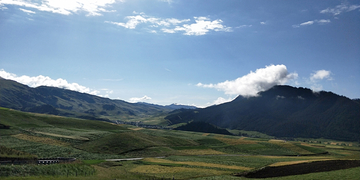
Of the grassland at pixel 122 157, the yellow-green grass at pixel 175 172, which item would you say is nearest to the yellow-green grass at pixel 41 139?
the grassland at pixel 122 157

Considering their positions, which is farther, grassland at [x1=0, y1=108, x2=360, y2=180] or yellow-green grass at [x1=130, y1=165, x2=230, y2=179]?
yellow-green grass at [x1=130, y1=165, x2=230, y2=179]

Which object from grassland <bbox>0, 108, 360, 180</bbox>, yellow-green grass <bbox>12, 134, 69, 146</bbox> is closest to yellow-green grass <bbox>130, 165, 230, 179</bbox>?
grassland <bbox>0, 108, 360, 180</bbox>

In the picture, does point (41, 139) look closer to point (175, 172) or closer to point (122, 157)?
point (122, 157)

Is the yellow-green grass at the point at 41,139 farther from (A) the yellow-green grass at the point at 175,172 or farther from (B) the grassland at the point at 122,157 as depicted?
(A) the yellow-green grass at the point at 175,172

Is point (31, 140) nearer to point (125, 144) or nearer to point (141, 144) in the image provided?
point (125, 144)

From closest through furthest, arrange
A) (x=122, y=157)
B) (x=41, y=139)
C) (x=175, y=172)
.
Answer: (x=175, y=172), (x=122, y=157), (x=41, y=139)

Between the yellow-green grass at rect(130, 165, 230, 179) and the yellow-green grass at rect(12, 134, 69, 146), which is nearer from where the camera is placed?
the yellow-green grass at rect(130, 165, 230, 179)

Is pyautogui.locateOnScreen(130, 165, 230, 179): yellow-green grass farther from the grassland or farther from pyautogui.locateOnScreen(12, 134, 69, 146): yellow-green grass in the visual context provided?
pyautogui.locateOnScreen(12, 134, 69, 146): yellow-green grass

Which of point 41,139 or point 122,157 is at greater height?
point 41,139

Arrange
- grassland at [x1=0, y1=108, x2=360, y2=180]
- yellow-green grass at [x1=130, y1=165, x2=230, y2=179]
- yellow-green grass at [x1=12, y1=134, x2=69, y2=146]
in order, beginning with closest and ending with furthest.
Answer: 1. grassland at [x1=0, y1=108, x2=360, y2=180]
2. yellow-green grass at [x1=130, y1=165, x2=230, y2=179]
3. yellow-green grass at [x1=12, y1=134, x2=69, y2=146]

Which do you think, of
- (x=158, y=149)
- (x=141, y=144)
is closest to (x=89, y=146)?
(x=141, y=144)

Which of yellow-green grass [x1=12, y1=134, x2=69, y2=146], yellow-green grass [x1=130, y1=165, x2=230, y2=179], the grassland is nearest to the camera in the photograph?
the grassland

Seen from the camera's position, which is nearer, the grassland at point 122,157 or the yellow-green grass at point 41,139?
the grassland at point 122,157

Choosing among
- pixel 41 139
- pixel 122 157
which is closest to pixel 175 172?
pixel 122 157
